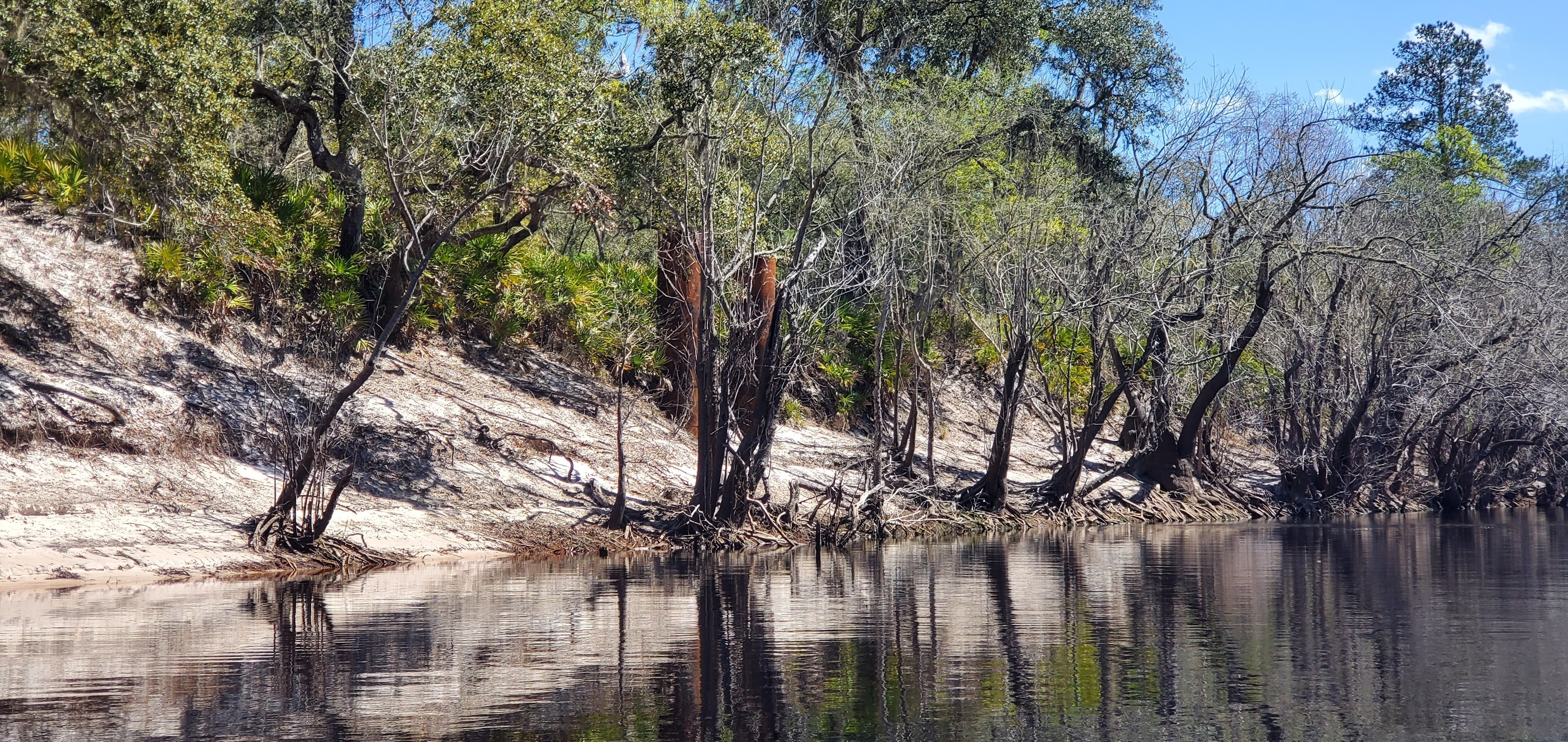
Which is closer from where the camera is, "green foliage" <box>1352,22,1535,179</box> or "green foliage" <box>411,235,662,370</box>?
"green foliage" <box>411,235,662,370</box>

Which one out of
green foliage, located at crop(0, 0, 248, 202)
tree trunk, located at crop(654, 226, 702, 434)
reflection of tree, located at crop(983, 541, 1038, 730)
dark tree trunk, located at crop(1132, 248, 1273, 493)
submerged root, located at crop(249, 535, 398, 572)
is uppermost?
green foliage, located at crop(0, 0, 248, 202)

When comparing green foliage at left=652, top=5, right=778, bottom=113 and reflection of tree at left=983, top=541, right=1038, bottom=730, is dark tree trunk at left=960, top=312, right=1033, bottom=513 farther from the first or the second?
green foliage at left=652, top=5, right=778, bottom=113

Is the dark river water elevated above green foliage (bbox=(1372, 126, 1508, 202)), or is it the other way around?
green foliage (bbox=(1372, 126, 1508, 202))

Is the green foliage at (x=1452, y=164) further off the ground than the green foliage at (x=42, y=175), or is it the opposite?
the green foliage at (x=1452, y=164)

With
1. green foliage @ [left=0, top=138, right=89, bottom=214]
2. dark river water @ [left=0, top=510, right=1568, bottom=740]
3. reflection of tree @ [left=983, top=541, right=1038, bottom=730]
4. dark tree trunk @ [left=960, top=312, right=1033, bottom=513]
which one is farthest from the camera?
dark tree trunk @ [left=960, top=312, right=1033, bottom=513]

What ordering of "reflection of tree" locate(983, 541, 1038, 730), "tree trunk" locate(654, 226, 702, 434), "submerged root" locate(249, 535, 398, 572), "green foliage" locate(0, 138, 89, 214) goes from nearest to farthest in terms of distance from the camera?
1. "reflection of tree" locate(983, 541, 1038, 730)
2. "submerged root" locate(249, 535, 398, 572)
3. "green foliage" locate(0, 138, 89, 214)
4. "tree trunk" locate(654, 226, 702, 434)

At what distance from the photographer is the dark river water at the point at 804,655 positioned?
8664 mm

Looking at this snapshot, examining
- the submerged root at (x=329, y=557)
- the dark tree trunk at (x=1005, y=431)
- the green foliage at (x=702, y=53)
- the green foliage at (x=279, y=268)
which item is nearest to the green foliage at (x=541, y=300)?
the green foliage at (x=279, y=268)

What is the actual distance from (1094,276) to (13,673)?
68.3 ft

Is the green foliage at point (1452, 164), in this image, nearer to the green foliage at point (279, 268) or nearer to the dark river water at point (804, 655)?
the dark river water at point (804, 655)

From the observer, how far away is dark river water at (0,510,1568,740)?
28.4ft

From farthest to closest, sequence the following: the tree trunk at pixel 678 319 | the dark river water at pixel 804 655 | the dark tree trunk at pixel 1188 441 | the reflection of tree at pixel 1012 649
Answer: the dark tree trunk at pixel 1188 441 → the tree trunk at pixel 678 319 → the reflection of tree at pixel 1012 649 → the dark river water at pixel 804 655

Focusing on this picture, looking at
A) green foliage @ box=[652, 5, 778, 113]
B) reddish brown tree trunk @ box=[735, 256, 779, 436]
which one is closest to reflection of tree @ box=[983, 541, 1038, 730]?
reddish brown tree trunk @ box=[735, 256, 779, 436]

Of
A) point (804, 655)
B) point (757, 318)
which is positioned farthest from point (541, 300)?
point (804, 655)
